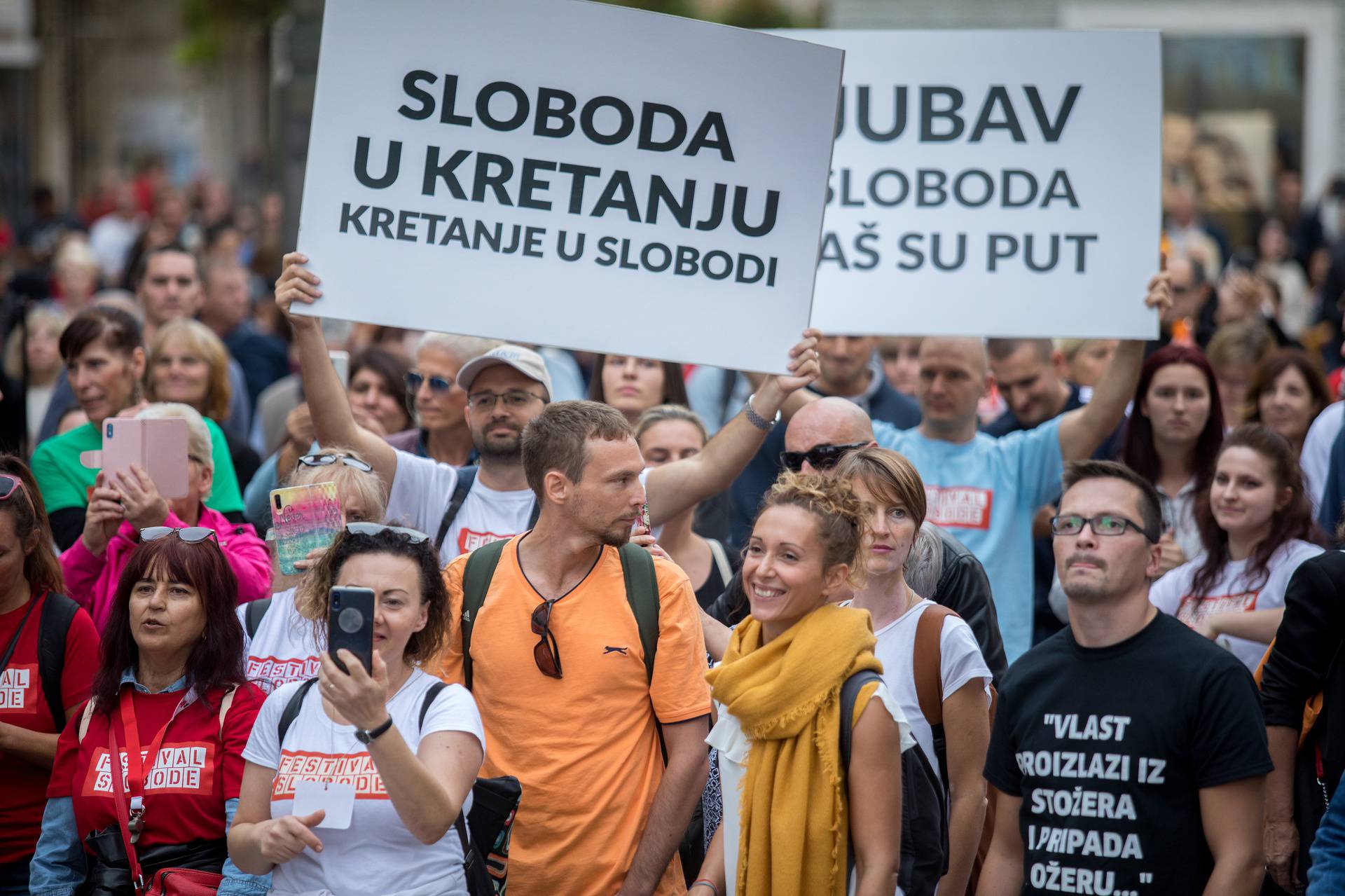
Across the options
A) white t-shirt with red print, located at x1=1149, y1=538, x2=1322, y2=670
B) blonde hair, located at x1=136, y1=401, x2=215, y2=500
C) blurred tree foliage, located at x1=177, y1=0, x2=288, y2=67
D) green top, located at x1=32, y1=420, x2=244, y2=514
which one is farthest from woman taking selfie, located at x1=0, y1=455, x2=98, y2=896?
blurred tree foliage, located at x1=177, y1=0, x2=288, y2=67

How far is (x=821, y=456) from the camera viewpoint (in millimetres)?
4844

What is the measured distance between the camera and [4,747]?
4.76 meters

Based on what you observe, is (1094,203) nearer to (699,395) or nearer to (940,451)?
(940,451)

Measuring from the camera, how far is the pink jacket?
517 cm

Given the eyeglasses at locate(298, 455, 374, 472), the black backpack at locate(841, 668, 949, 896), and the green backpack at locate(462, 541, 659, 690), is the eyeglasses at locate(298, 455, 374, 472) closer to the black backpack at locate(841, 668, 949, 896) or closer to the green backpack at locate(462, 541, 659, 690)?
the green backpack at locate(462, 541, 659, 690)

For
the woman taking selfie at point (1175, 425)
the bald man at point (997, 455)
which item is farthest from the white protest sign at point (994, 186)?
the woman taking selfie at point (1175, 425)

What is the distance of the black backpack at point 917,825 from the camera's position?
383 cm

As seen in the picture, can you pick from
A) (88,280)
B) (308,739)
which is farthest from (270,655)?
(88,280)

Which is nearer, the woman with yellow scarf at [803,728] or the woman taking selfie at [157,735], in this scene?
the woman with yellow scarf at [803,728]

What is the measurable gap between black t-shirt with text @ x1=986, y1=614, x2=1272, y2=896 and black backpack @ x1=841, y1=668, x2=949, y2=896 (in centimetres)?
22

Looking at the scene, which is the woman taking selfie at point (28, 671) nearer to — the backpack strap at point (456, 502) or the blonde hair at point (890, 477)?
the backpack strap at point (456, 502)

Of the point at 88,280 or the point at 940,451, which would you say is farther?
the point at 88,280

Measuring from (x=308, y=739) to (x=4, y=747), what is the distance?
143cm

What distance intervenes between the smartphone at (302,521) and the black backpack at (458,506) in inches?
24.8
